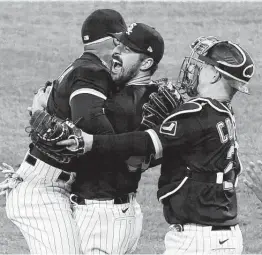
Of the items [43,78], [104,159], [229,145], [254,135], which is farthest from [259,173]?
[43,78]

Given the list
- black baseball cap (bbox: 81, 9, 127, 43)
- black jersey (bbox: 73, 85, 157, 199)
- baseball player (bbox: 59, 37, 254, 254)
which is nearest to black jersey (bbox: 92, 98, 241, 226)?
baseball player (bbox: 59, 37, 254, 254)

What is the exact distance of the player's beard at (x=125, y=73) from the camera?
5.14 meters

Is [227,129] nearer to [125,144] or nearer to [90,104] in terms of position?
[125,144]

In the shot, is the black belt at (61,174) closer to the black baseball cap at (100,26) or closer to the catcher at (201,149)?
the catcher at (201,149)

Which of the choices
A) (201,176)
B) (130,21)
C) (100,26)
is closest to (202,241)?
(201,176)

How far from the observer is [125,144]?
4.79m

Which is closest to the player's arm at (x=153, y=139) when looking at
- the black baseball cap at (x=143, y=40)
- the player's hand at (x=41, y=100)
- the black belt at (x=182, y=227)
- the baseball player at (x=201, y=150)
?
the baseball player at (x=201, y=150)

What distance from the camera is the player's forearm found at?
4.77 metres

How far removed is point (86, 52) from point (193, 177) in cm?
103

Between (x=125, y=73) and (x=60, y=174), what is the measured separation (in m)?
0.69

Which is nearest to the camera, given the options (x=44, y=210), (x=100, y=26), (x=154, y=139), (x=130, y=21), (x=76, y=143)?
(x=76, y=143)

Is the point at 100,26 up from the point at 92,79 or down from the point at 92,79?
up

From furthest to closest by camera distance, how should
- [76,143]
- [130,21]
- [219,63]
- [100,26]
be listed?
[130,21] → [100,26] → [219,63] → [76,143]

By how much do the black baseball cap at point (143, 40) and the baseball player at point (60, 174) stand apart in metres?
0.19
